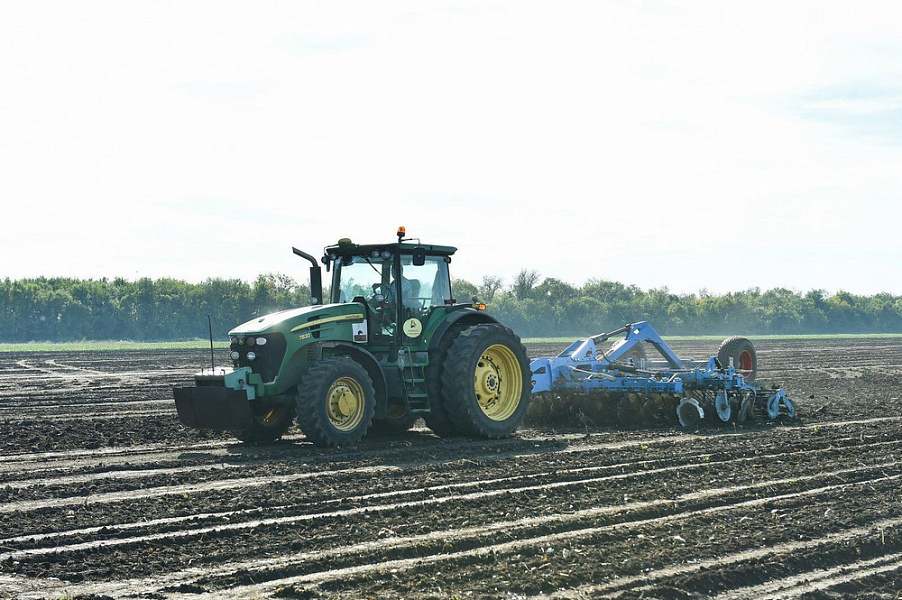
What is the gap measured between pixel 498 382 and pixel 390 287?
1852 mm

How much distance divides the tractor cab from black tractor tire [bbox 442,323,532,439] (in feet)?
1.74

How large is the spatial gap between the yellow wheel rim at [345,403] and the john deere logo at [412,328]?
1060 mm

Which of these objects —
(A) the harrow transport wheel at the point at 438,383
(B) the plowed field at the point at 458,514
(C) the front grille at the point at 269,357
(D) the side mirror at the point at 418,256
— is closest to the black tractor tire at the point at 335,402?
(B) the plowed field at the point at 458,514

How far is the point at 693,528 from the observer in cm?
727

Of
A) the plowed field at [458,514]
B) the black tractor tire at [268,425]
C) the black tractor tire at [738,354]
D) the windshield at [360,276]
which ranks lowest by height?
the plowed field at [458,514]

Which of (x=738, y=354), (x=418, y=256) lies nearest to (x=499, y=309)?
(x=738, y=354)

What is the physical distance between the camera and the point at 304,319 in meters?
11.3

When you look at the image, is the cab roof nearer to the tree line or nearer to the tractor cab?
the tractor cab

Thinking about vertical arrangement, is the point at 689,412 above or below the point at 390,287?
below

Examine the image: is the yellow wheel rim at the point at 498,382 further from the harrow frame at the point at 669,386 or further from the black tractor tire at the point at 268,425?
the black tractor tire at the point at 268,425

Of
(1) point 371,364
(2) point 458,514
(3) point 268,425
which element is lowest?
(2) point 458,514

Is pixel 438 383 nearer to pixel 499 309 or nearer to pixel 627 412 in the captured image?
pixel 627 412

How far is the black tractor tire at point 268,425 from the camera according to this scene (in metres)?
11.7

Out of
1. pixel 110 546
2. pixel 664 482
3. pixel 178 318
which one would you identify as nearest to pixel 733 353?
pixel 664 482
